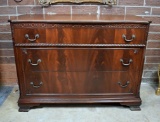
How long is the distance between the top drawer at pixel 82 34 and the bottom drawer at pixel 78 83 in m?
0.31

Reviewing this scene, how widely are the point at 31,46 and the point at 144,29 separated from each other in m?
0.98

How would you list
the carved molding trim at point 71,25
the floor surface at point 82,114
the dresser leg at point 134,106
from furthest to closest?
the dresser leg at point 134,106 → the floor surface at point 82,114 → the carved molding trim at point 71,25

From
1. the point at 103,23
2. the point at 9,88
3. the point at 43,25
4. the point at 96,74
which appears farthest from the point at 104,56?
the point at 9,88

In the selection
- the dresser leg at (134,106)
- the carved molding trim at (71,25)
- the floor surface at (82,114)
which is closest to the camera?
the carved molding trim at (71,25)

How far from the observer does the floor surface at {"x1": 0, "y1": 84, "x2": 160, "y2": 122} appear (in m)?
1.64

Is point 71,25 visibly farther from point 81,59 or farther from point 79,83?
point 79,83

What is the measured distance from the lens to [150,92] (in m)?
2.08

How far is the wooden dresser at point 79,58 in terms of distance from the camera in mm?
1505

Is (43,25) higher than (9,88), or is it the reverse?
(43,25)

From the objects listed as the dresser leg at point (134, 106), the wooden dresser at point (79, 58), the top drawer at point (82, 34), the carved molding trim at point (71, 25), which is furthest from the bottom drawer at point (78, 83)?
the carved molding trim at point (71, 25)

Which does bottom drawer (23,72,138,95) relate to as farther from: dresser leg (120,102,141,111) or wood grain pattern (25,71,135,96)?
dresser leg (120,102,141,111)

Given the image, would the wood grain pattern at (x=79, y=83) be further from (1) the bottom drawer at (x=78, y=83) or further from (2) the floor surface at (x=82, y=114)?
(2) the floor surface at (x=82, y=114)

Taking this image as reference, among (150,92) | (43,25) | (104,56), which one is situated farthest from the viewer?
(150,92)

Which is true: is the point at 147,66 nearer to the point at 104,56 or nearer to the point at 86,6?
the point at 104,56
